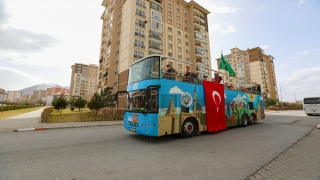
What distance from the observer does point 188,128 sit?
24.1ft

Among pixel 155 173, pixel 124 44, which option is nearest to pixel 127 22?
pixel 124 44

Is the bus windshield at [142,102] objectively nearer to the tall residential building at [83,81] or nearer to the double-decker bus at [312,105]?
the double-decker bus at [312,105]

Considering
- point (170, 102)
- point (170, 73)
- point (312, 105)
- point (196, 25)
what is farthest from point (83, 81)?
point (312, 105)

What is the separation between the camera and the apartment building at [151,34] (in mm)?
30031

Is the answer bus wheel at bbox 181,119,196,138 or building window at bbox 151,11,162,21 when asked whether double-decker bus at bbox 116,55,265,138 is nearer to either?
bus wheel at bbox 181,119,196,138

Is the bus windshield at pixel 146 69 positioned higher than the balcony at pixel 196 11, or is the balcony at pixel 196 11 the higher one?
the balcony at pixel 196 11

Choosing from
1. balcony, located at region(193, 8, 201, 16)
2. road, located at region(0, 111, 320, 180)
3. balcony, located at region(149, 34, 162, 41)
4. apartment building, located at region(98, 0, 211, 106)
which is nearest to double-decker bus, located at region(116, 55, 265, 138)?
road, located at region(0, 111, 320, 180)

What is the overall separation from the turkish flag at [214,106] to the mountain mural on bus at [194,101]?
15 cm

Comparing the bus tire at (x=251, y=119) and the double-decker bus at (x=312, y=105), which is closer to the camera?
the bus tire at (x=251, y=119)

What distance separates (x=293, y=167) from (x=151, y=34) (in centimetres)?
3182

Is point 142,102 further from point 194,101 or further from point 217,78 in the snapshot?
point 217,78

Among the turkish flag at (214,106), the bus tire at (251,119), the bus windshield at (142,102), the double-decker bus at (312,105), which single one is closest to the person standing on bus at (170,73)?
the bus windshield at (142,102)

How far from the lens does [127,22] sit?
3092 centimetres

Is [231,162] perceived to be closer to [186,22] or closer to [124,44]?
[124,44]
